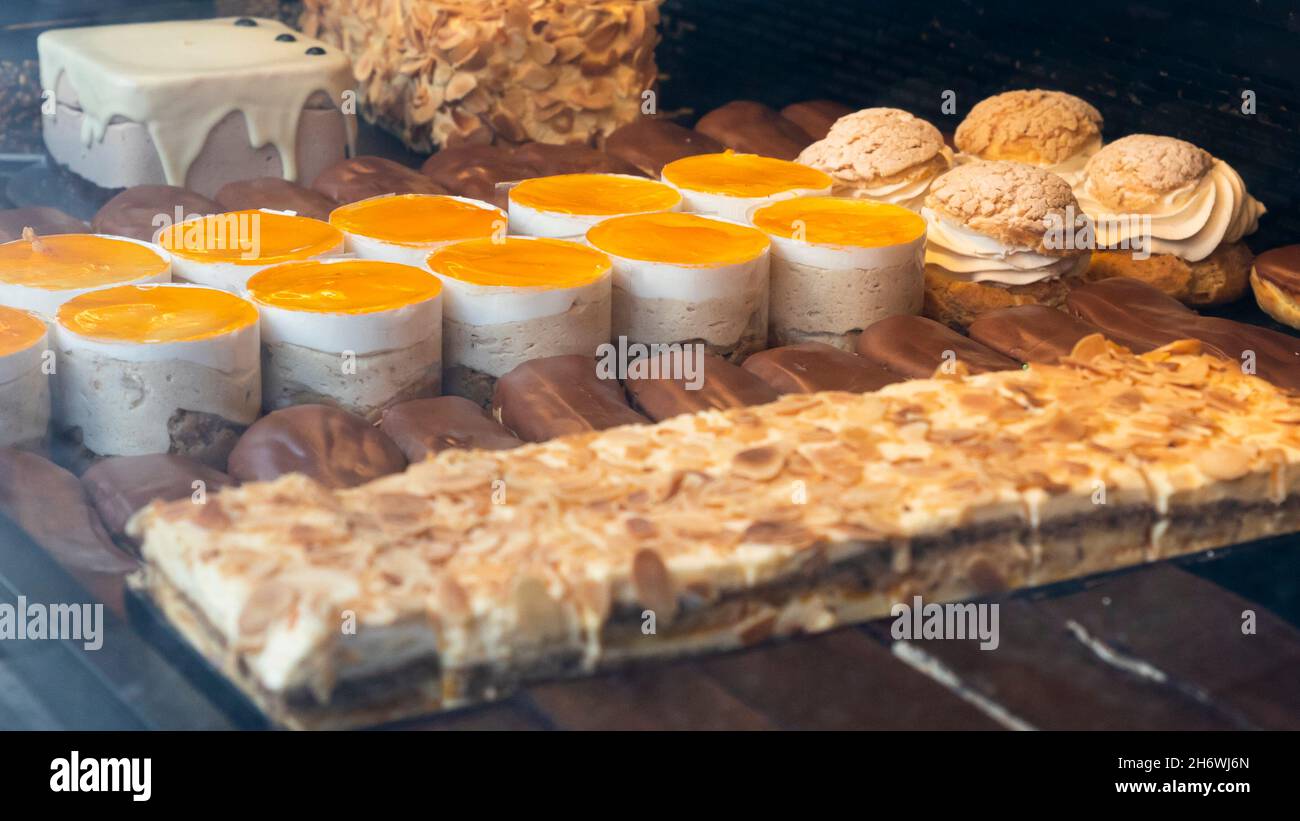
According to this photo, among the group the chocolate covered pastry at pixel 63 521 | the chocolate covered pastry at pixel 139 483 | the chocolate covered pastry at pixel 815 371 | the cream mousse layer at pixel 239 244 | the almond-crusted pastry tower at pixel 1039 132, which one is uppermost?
the almond-crusted pastry tower at pixel 1039 132

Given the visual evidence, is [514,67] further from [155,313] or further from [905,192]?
[155,313]

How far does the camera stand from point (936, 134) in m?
3.47

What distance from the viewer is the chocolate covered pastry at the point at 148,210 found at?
10.6 ft

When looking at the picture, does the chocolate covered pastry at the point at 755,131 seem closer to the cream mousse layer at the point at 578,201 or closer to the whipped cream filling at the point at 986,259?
the cream mousse layer at the point at 578,201

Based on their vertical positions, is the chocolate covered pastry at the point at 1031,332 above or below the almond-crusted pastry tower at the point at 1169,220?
below

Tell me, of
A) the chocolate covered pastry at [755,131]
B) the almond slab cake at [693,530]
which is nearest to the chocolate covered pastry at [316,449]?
the almond slab cake at [693,530]

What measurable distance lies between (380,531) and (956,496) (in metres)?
0.73

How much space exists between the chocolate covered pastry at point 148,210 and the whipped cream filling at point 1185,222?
2.01 metres

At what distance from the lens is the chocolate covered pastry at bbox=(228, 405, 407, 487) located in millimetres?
2227

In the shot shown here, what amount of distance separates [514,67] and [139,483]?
2179 millimetres

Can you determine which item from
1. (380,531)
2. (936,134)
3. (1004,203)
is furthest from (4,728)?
(936,134)

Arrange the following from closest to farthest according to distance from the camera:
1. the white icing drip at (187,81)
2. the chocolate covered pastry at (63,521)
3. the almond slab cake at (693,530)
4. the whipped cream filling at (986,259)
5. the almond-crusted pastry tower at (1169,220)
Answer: the almond slab cake at (693,530) < the chocolate covered pastry at (63,521) < the whipped cream filling at (986,259) < the almond-crusted pastry tower at (1169,220) < the white icing drip at (187,81)

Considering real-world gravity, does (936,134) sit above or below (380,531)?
above
